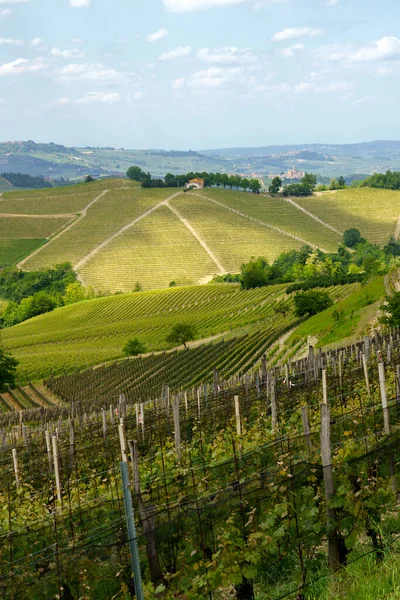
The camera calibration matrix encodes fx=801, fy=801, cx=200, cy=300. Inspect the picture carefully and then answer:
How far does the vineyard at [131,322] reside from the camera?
250ft

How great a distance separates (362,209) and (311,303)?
107554 millimetres

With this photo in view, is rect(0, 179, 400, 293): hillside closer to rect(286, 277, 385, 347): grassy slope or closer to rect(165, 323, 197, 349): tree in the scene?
rect(165, 323, 197, 349): tree

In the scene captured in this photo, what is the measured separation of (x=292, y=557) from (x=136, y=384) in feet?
155

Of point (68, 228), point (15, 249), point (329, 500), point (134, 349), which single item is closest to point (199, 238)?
point (68, 228)

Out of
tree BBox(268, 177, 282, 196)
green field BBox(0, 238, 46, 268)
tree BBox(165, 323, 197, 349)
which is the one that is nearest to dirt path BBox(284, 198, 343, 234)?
tree BBox(268, 177, 282, 196)

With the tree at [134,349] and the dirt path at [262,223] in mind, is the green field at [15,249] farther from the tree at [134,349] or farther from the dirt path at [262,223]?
the tree at [134,349]

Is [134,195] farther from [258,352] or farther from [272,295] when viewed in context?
[258,352]

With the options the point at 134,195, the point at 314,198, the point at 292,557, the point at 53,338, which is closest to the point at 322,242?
the point at 314,198

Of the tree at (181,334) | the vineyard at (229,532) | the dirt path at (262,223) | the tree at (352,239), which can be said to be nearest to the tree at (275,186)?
the dirt path at (262,223)

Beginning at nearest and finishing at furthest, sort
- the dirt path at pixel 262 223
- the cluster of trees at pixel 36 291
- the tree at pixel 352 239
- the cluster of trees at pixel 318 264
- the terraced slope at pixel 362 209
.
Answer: the cluster of trees at pixel 318 264
the cluster of trees at pixel 36 291
the tree at pixel 352 239
the dirt path at pixel 262 223
the terraced slope at pixel 362 209

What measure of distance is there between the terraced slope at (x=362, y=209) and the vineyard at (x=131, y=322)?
172ft

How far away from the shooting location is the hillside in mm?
143000

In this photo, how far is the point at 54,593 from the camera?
8227 millimetres

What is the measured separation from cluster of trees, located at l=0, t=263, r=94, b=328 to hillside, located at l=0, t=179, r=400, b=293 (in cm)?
281
